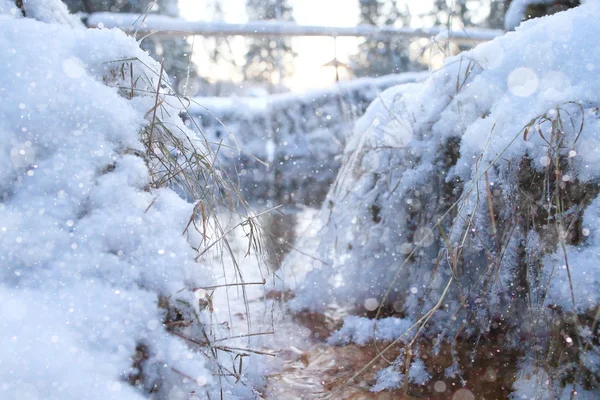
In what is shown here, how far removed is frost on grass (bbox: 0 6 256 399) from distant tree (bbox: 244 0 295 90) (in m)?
13.3

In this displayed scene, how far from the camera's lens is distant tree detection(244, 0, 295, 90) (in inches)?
562

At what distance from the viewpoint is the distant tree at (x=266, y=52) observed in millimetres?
14273

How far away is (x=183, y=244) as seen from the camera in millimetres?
980

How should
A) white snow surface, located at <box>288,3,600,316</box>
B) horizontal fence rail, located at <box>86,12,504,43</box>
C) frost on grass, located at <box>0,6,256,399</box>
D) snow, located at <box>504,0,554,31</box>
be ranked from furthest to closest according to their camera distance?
horizontal fence rail, located at <box>86,12,504,43</box>, snow, located at <box>504,0,554,31</box>, white snow surface, located at <box>288,3,600,316</box>, frost on grass, located at <box>0,6,256,399</box>

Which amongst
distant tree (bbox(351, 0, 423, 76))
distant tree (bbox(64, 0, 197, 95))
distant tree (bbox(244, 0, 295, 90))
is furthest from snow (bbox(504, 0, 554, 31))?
distant tree (bbox(244, 0, 295, 90))

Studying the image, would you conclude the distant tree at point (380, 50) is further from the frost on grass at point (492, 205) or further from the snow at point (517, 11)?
the frost on grass at point (492, 205)

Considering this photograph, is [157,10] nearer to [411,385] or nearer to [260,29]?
[260,29]

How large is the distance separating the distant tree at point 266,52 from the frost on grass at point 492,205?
12.4 meters

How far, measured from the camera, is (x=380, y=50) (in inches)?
494

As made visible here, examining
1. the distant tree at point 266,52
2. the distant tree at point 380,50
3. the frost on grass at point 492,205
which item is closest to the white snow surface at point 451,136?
the frost on grass at point 492,205

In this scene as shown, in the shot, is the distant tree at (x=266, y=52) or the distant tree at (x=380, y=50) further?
the distant tree at (x=266, y=52)

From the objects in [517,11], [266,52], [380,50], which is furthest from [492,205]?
[266,52]

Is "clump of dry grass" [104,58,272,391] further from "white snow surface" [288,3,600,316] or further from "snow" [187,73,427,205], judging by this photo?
"snow" [187,73,427,205]

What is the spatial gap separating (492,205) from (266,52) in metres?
15.4
